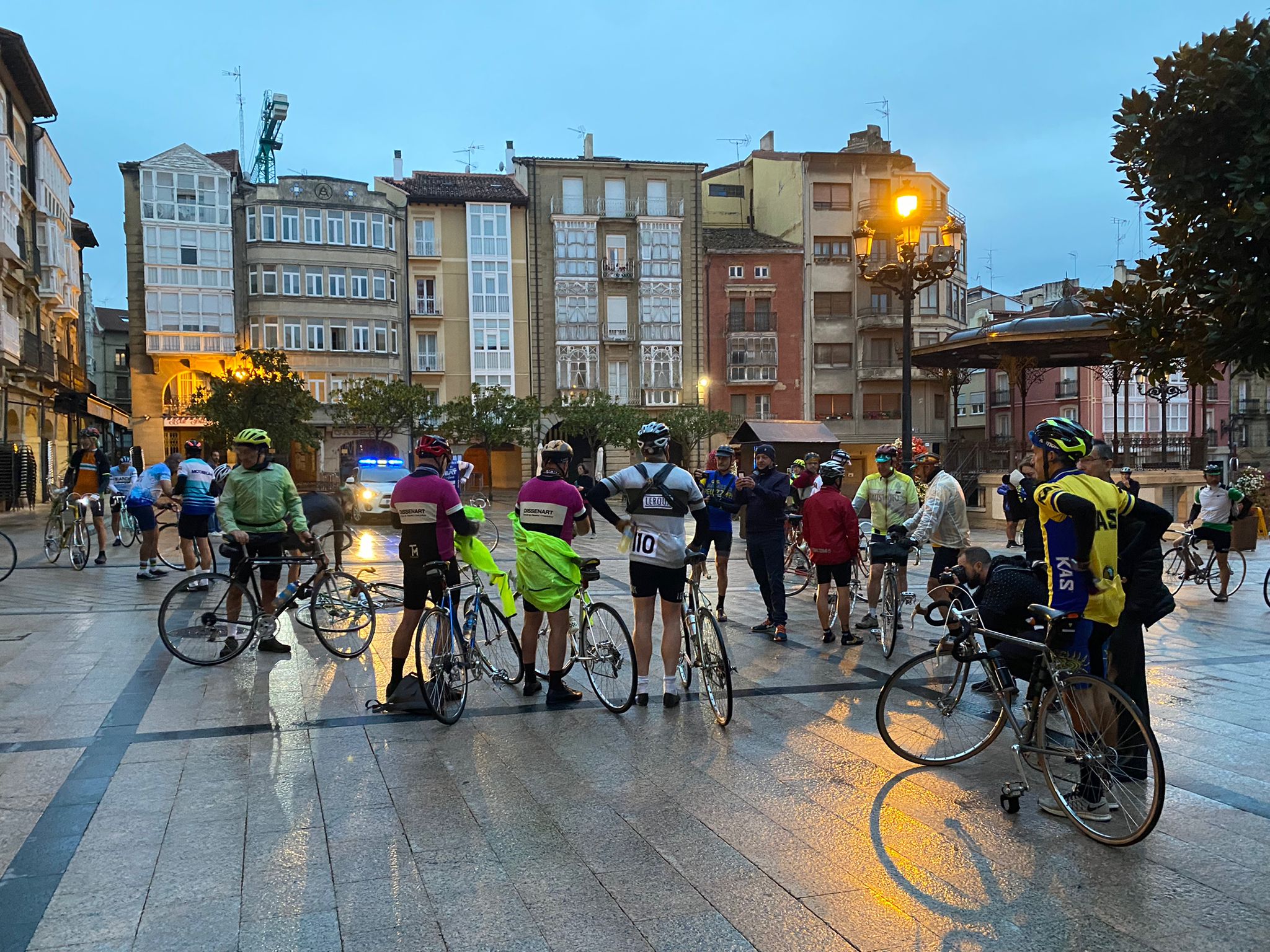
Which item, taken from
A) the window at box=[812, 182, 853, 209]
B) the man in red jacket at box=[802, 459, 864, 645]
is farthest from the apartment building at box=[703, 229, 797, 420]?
the man in red jacket at box=[802, 459, 864, 645]

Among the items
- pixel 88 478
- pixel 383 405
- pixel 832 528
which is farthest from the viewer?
pixel 383 405

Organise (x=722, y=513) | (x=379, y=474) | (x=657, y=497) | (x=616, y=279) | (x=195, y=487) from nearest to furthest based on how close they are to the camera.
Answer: (x=657, y=497) → (x=722, y=513) → (x=195, y=487) → (x=379, y=474) → (x=616, y=279)

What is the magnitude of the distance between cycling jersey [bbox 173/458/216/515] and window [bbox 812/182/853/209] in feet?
152

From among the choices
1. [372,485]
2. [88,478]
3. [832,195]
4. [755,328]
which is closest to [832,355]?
[755,328]

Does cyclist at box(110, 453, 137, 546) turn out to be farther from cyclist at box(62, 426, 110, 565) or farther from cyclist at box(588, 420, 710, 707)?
cyclist at box(588, 420, 710, 707)

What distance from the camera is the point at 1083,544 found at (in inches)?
184

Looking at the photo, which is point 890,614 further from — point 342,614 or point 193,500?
point 193,500

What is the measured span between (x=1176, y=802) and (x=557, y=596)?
363 cm

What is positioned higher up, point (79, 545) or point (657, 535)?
point (657, 535)

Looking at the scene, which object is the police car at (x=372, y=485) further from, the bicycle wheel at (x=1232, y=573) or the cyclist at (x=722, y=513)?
the bicycle wheel at (x=1232, y=573)

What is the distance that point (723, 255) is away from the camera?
53.2 m

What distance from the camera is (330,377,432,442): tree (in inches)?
1656

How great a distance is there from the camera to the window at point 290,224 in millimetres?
47688

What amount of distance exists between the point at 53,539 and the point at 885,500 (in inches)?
498
